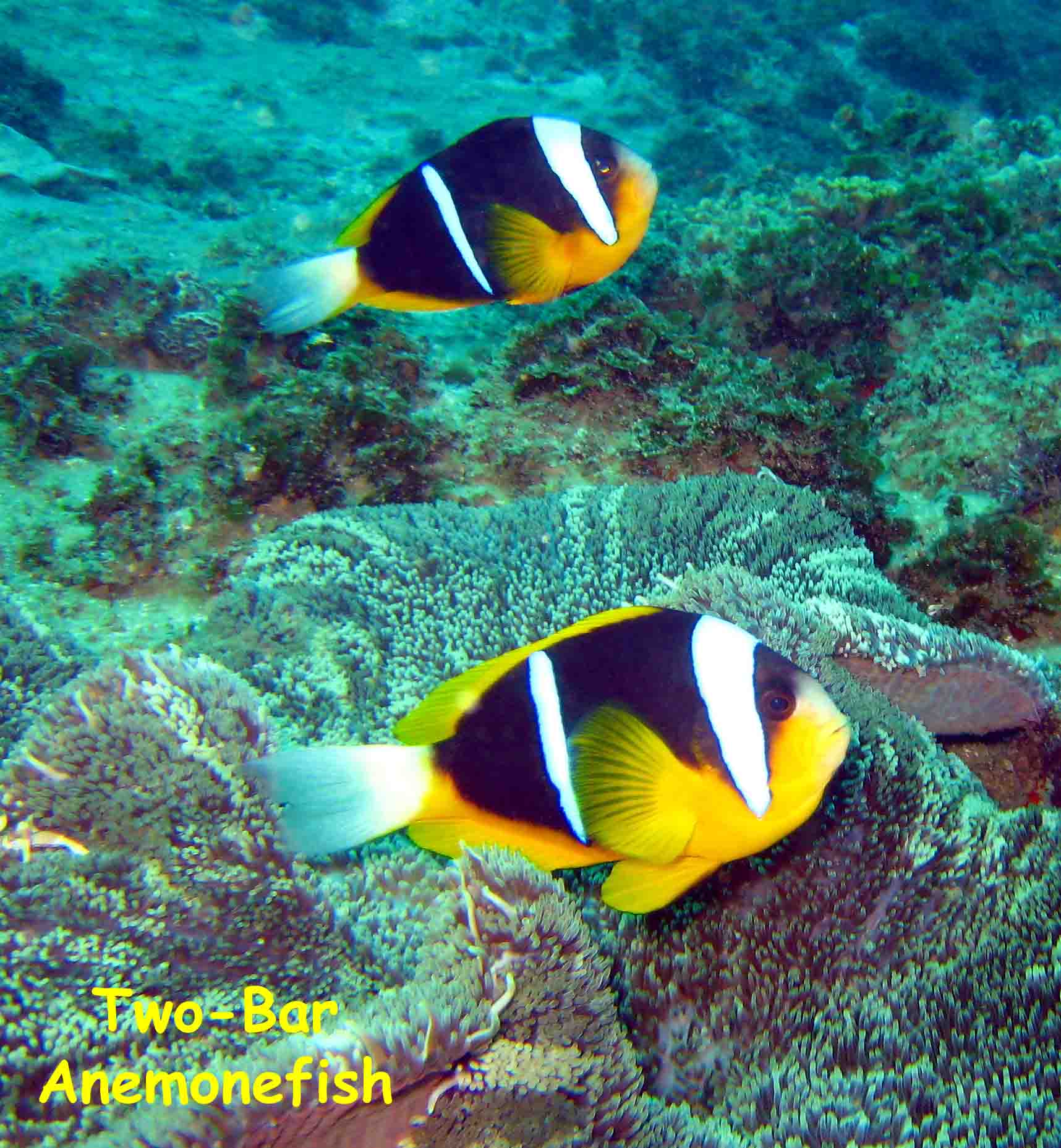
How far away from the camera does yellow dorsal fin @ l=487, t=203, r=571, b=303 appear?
2.21m

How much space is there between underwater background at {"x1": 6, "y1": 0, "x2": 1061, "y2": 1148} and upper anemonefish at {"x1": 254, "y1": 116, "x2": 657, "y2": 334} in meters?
0.88

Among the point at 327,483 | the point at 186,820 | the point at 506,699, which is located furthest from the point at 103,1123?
the point at 327,483

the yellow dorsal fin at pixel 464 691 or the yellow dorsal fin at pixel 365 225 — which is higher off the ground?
the yellow dorsal fin at pixel 365 225

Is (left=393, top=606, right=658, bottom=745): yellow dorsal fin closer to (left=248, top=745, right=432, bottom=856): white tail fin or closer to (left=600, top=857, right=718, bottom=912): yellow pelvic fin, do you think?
(left=248, top=745, right=432, bottom=856): white tail fin

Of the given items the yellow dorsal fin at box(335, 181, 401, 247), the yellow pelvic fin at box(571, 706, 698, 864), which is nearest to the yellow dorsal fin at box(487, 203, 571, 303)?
the yellow dorsal fin at box(335, 181, 401, 247)

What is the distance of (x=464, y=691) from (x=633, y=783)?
0.34 m

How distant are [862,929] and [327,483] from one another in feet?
8.67

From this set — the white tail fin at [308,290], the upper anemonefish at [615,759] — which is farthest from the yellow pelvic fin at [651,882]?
the white tail fin at [308,290]

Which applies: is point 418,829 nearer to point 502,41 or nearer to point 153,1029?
point 153,1029

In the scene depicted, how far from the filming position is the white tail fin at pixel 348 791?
4.40ft

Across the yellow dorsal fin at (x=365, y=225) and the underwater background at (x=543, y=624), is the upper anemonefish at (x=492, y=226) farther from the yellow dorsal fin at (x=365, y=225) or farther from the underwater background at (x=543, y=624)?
the underwater background at (x=543, y=624)

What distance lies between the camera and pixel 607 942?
1.90 metres

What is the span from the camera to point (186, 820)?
5.81 ft

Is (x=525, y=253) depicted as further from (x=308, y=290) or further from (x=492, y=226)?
(x=308, y=290)
